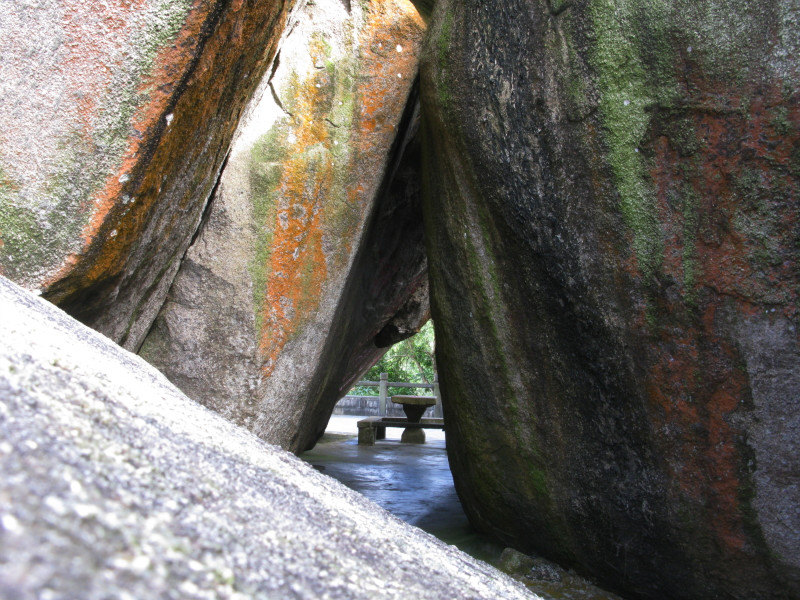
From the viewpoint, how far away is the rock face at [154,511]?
2.30 ft

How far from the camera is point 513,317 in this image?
2840mm

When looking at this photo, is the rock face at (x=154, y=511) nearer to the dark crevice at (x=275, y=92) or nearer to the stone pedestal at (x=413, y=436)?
the dark crevice at (x=275, y=92)

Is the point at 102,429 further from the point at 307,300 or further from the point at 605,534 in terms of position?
the point at 307,300

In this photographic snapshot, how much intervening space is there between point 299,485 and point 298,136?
2496 millimetres

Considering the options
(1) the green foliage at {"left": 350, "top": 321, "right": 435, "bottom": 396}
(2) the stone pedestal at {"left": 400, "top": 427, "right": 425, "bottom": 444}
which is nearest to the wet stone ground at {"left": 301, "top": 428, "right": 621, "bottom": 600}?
(2) the stone pedestal at {"left": 400, "top": 427, "right": 425, "bottom": 444}

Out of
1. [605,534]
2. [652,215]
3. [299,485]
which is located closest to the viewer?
[299,485]

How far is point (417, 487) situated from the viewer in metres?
5.32

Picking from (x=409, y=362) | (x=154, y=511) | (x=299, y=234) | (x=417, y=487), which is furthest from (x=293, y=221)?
(x=409, y=362)

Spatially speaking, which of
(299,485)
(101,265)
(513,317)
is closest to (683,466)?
(513,317)

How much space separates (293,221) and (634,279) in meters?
1.83

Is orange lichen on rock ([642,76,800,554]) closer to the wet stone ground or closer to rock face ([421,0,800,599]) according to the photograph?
rock face ([421,0,800,599])

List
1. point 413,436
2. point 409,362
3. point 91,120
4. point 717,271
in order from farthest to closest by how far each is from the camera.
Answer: point 409,362 < point 413,436 < point 91,120 < point 717,271

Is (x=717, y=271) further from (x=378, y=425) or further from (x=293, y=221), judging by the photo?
(x=378, y=425)

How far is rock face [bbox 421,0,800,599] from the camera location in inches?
85.9
